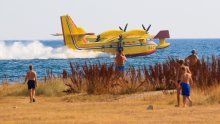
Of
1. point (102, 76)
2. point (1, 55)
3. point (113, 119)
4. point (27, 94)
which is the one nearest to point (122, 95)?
point (102, 76)

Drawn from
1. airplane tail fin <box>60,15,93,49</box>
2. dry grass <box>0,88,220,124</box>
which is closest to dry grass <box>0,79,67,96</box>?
dry grass <box>0,88,220,124</box>

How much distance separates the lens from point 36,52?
4183 inches

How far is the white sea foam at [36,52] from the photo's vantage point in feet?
314

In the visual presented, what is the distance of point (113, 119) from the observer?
16.1 metres

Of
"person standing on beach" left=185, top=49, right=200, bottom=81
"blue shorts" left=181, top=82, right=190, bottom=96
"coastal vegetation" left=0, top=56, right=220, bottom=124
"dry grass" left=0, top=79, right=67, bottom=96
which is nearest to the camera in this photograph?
"coastal vegetation" left=0, top=56, right=220, bottom=124

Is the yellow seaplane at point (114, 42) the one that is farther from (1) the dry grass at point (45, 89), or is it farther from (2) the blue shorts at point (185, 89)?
(2) the blue shorts at point (185, 89)

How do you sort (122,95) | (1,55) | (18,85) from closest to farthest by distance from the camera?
(122,95) → (18,85) → (1,55)

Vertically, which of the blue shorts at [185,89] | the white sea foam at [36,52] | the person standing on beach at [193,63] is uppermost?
the person standing on beach at [193,63]

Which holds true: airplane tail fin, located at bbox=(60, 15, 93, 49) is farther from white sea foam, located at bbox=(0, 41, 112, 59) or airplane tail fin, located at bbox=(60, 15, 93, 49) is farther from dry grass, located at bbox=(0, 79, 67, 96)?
dry grass, located at bbox=(0, 79, 67, 96)

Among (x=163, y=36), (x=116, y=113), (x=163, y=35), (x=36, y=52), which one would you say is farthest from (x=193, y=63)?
(x=36, y=52)

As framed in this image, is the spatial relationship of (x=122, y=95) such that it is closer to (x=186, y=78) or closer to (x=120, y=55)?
(x=120, y=55)

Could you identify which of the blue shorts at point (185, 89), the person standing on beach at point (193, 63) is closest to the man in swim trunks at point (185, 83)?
the blue shorts at point (185, 89)

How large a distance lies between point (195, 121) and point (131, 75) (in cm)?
1047

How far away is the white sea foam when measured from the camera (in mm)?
95688
